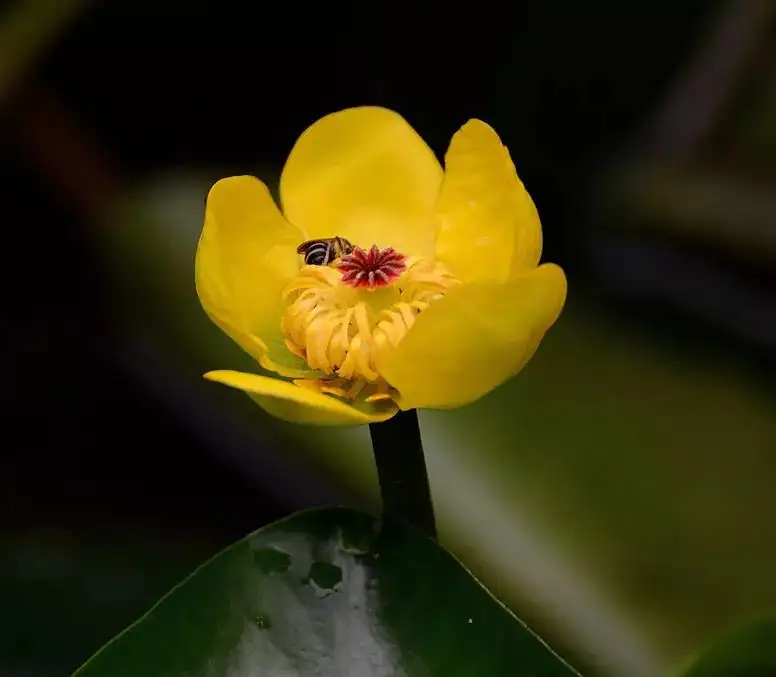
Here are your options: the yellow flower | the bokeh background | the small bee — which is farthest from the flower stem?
the bokeh background

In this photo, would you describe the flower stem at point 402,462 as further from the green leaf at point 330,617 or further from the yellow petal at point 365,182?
the yellow petal at point 365,182

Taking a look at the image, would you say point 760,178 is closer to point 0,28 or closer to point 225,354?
point 225,354

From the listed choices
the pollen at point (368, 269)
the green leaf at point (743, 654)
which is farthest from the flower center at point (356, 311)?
the green leaf at point (743, 654)

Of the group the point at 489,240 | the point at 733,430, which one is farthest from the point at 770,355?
the point at 489,240

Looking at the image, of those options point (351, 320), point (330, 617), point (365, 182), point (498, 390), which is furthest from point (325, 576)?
point (498, 390)

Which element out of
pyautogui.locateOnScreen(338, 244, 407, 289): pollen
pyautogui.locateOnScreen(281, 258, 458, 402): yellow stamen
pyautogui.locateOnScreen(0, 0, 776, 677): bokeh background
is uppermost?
pyautogui.locateOnScreen(338, 244, 407, 289): pollen

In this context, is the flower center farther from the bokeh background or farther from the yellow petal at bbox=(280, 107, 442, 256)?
the bokeh background

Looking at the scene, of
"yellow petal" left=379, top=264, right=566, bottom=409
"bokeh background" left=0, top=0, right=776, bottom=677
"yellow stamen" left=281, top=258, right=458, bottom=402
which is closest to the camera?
"yellow petal" left=379, top=264, right=566, bottom=409
